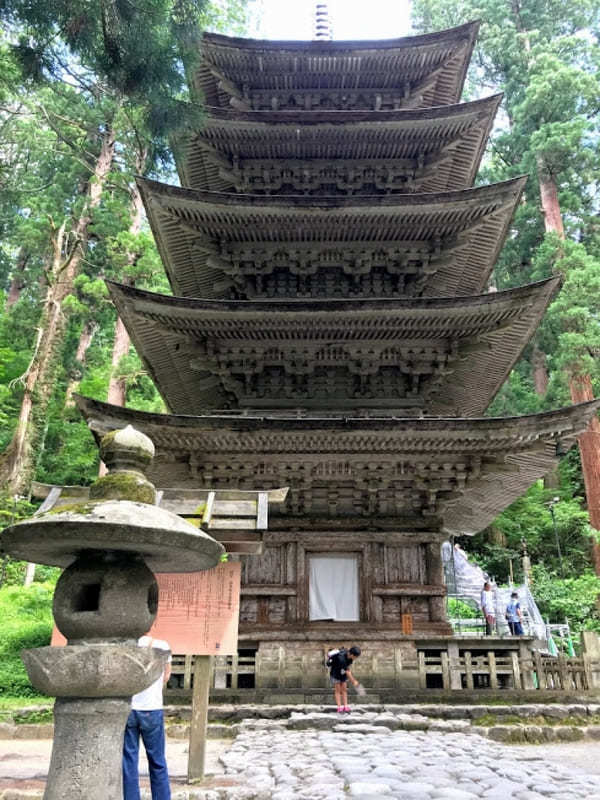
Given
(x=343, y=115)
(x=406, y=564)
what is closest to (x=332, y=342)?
(x=406, y=564)

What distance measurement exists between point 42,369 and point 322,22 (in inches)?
578

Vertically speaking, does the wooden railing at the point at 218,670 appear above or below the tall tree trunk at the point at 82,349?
below

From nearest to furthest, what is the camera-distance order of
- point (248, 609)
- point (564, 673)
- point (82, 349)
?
1. point (564, 673)
2. point (248, 609)
3. point (82, 349)

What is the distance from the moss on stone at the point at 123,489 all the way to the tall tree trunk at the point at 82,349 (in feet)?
82.5

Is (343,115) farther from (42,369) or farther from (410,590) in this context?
(42,369)

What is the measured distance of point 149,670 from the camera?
12.2 ft

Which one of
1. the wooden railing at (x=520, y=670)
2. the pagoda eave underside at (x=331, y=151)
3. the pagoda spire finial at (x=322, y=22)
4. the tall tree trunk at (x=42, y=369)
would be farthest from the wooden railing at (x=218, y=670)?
the pagoda spire finial at (x=322, y=22)

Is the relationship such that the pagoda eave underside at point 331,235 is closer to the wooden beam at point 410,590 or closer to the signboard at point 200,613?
the wooden beam at point 410,590

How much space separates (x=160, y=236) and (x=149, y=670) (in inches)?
448

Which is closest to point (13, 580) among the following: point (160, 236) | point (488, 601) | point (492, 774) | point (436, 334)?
point (160, 236)

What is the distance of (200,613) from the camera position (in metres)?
6.64

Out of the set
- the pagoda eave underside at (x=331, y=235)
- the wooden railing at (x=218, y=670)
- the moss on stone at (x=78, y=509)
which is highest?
the pagoda eave underside at (x=331, y=235)

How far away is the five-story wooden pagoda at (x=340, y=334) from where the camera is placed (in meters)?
11.0

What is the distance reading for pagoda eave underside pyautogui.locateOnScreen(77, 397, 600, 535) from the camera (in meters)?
10.6
